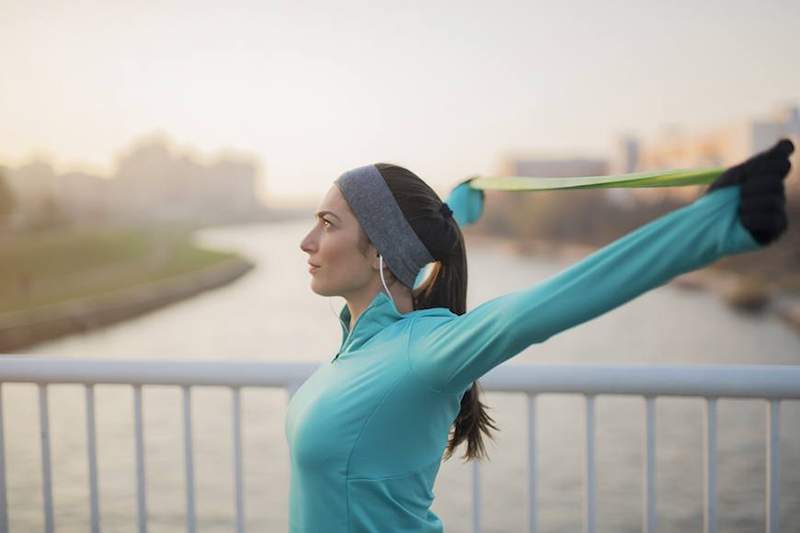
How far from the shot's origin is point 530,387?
1.63 meters

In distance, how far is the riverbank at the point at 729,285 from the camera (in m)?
41.4

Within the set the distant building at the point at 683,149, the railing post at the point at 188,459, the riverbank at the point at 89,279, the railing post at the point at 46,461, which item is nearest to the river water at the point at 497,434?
the railing post at the point at 46,461

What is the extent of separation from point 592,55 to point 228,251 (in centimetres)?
2904

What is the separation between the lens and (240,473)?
181 cm

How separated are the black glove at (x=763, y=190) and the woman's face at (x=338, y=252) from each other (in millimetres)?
548

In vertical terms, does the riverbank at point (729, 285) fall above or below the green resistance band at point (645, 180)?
below

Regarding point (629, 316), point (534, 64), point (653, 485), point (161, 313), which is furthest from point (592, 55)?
point (653, 485)

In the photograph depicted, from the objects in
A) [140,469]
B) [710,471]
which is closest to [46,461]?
[140,469]

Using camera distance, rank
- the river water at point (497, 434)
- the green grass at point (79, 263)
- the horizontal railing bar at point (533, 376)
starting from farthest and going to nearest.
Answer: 1. the green grass at point (79, 263)
2. the river water at point (497, 434)
3. the horizontal railing bar at point (533, 376)

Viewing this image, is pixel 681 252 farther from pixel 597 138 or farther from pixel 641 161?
pixel 597 138

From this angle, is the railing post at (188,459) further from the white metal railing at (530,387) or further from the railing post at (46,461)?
the railing post at (46,461)

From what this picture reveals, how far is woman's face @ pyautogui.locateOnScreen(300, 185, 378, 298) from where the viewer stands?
1149mm

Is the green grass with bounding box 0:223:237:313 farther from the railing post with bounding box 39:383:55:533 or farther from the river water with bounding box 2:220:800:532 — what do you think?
the railing post with bounding box 39:383:55:533

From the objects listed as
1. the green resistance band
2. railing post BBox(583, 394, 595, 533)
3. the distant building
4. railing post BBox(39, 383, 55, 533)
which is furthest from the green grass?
the green resistance band
